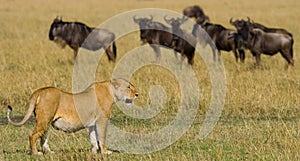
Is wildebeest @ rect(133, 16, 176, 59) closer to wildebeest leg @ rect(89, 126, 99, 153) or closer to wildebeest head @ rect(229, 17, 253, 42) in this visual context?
wildebeest head @ rect(229, 17, 253, 42)

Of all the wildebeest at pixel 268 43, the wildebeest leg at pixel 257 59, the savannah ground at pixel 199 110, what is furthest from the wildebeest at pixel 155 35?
the wildebeest leg at pixel 257 59

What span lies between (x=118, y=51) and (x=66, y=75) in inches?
261

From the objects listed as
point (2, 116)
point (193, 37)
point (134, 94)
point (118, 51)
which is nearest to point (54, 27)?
point (118, 51)

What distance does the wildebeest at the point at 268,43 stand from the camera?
1656 cm

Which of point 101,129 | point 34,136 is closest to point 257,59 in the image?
point 101,129

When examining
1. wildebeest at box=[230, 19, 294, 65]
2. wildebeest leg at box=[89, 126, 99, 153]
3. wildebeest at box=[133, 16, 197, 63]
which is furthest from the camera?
wildebeest at box=[133, 16, 197, 63]

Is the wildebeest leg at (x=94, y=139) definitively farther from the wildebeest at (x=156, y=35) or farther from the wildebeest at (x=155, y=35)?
the wildebeest at (x=155, y=35)

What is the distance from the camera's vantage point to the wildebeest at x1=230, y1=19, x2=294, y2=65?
1656 cm

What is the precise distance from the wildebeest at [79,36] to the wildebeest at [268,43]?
4.01 meters

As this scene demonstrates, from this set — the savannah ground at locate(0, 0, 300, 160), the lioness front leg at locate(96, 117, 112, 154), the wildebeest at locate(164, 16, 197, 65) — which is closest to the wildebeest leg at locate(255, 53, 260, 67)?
the savannah ground at locate(0, 0, 300, 160)

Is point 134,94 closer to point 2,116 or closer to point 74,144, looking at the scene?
point 74,144

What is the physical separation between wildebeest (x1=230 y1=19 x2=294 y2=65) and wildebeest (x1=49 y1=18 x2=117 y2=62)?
401 cm

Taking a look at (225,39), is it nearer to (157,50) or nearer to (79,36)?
(157,50)

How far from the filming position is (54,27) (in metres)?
19.2
